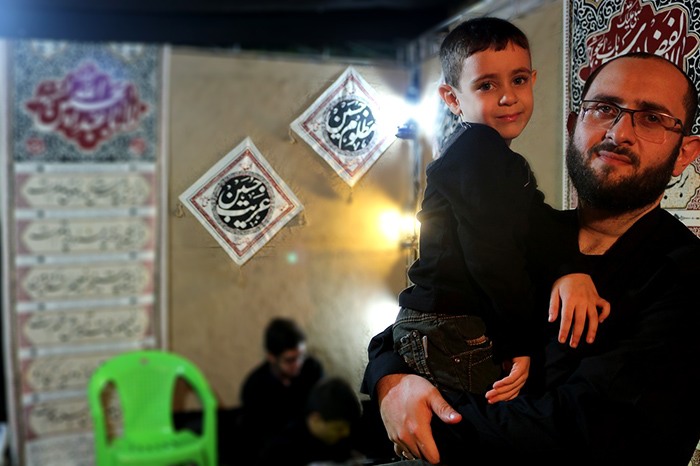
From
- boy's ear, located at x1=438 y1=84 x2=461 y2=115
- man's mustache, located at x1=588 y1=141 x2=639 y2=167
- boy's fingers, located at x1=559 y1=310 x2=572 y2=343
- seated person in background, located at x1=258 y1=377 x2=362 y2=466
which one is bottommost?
seated person in background, located at x1=258 y1=377 x2=362 y2=466

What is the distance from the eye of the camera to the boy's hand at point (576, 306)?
0.61 metres

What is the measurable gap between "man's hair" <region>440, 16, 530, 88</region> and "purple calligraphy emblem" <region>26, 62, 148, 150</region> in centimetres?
240

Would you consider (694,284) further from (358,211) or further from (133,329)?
(133,329)

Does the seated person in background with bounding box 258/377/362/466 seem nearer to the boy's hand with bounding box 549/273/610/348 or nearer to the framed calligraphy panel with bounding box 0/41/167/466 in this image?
the framed calligraphy panel with bounding box 0/41/167/466

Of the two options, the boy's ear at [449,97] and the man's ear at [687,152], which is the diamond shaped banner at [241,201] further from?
the man's ear at [687,152]

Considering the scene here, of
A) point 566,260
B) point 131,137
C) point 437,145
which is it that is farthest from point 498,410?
point 131,137

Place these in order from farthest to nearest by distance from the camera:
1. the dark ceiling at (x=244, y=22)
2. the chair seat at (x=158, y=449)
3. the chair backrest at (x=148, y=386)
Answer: the chair backrest at (x=148, y=386)
the chair seat at (x=158, y=449)
the dark ceiling at (x=244, y=22)

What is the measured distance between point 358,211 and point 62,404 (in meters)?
2.49

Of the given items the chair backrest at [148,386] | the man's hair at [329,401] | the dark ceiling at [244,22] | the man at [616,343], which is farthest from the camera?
the chair backrest at [148,386]

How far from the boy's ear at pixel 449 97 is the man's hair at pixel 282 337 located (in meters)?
2.08

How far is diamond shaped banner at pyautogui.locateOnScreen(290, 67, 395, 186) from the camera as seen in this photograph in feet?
2.24

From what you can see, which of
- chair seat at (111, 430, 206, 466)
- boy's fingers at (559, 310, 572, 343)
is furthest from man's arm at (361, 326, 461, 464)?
chair seat at (111, 430, 206, 466)

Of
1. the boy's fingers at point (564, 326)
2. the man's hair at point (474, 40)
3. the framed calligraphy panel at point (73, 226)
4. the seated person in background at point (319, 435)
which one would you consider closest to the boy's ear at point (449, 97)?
the man's hair at point (474, 40)

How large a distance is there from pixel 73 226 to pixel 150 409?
2.84ft
